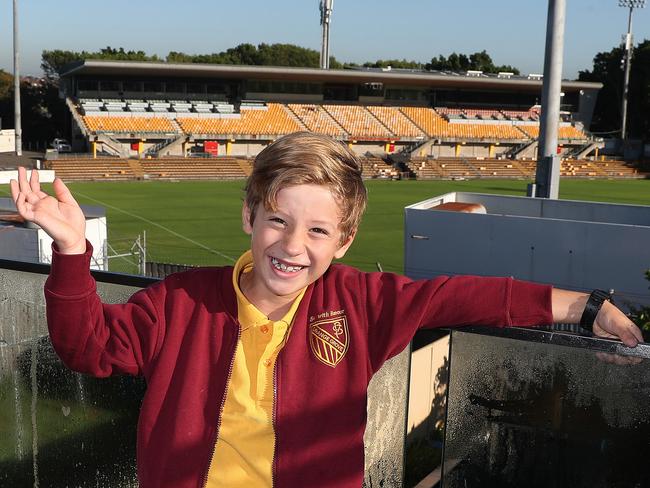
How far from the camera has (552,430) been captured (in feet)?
6.51

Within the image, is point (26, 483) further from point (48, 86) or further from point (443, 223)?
point (48, 86)

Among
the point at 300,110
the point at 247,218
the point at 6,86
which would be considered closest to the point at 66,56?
the point at 6,86

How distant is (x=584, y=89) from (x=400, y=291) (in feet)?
225

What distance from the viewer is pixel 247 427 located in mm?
1911

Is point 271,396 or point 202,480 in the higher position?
point 271,396

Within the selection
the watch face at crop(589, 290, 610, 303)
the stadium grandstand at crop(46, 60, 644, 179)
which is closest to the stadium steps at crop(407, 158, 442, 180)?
the stadium grandstand at crop(46, 60, 644, 179)

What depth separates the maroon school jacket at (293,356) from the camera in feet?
6.24

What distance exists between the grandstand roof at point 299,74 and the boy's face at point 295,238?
50908mm

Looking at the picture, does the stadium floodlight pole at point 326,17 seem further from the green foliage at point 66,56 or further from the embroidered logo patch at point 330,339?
the embroidered logo patch at point 330,339

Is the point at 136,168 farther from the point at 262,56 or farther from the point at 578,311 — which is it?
the point at 262,56

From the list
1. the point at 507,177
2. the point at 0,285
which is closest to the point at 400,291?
the point at 0,285

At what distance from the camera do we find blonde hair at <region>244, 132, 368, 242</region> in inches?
73.1

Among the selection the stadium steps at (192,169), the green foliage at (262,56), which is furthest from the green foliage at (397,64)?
the stadium steps at (192,169)

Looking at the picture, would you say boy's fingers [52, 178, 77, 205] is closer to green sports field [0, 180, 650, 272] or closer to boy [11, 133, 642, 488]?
boy [11, 133, 642, 488]
